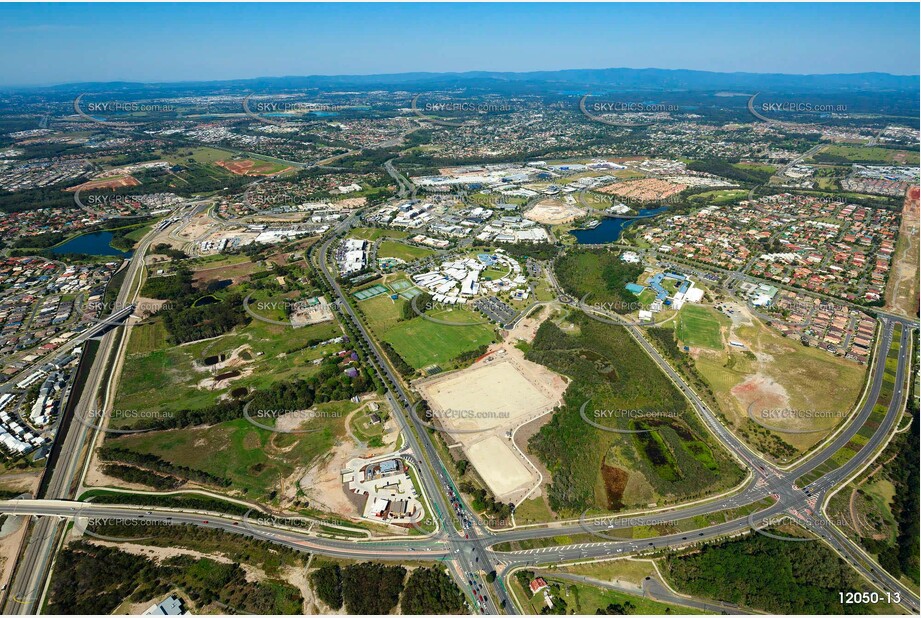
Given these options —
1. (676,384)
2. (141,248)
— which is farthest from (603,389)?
(141,248)

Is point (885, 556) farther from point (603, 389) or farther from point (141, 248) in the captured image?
point (141, 248)

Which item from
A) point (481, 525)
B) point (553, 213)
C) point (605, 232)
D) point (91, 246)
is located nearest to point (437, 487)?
point (481, 525)

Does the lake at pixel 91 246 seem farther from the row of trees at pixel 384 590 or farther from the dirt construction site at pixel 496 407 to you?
the row of trees at pixel 384 590

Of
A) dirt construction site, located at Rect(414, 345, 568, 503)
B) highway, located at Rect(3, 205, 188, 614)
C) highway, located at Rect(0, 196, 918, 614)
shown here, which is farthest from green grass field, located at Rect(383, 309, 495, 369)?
highway, located at Rect(3, 205, 188, 614)

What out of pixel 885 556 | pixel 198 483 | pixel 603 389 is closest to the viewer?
pixel 885 556

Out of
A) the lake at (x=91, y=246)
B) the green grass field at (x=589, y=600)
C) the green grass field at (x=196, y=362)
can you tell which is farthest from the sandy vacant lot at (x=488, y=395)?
the lake at (x=91, y=246)

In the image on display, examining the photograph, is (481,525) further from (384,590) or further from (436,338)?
(436,338)

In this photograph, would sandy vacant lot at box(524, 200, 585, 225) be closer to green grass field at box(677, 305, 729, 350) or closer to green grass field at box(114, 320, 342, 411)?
green grass field at box(677, 305, 729, 350)
